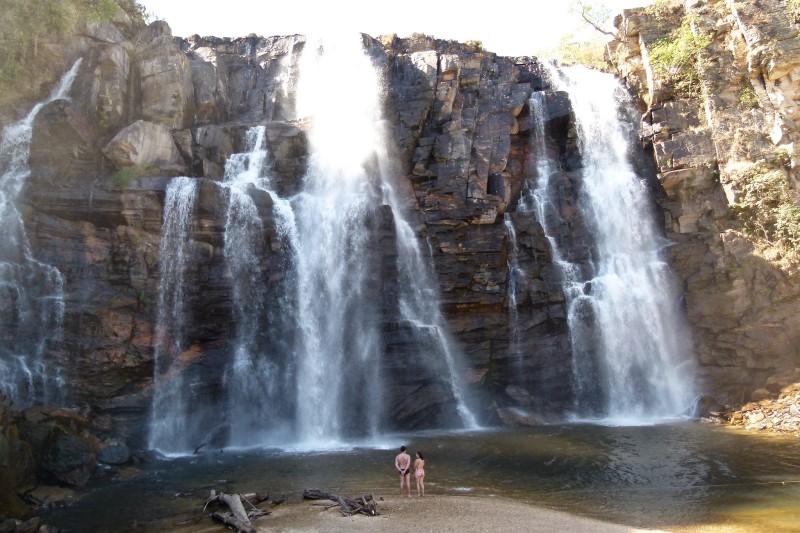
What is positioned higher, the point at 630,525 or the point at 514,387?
the point at 514,387

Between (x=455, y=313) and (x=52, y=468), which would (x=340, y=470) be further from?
(x=455, y=313)

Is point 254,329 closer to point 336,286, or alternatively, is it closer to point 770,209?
point 336,286

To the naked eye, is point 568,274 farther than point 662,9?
No

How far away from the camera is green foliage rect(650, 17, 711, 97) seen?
Result: 32719 millimetres

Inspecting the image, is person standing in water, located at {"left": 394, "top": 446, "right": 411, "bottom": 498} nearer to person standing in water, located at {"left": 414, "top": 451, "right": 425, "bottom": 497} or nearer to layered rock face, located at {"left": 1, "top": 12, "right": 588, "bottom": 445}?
person standing in water, located at {"left": 414, "top": 451, "right": 425, "bottom": 497}

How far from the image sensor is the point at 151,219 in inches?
1067

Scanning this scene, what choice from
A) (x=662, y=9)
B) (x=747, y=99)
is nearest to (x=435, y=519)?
(x=747, y=99)

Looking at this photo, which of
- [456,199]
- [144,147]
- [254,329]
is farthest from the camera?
[456,199]

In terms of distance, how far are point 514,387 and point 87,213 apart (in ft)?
70.9

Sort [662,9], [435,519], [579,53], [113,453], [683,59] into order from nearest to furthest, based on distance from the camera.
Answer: [435,519], [113,453], [683,59], [662,9], [579,53]

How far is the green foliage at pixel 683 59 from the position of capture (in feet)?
107

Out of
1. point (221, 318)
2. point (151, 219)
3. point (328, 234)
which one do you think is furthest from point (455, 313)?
point (151, 219)

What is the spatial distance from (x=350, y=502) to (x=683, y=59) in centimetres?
3095

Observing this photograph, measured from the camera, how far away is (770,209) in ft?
91.1
